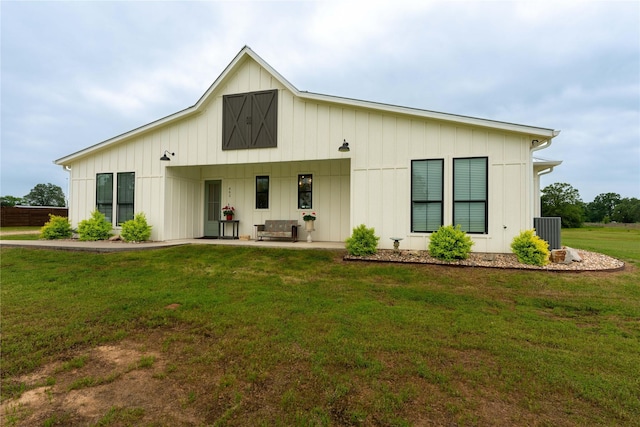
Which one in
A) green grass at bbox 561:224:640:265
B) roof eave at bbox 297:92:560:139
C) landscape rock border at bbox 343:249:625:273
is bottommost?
green grass at bbox 561:224:640:265

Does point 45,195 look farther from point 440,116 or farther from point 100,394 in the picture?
point 100,394

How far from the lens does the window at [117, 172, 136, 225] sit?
11.4 metres

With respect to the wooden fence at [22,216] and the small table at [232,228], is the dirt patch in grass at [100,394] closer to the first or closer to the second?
the small table at [232,228]

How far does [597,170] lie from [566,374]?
5608cm

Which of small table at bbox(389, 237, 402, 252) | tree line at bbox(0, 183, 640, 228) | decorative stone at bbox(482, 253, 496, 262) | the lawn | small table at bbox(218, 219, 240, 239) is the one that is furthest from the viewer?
tree line at bbox(0, 183, 640, 228)

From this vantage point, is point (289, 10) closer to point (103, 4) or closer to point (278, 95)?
point (278, 95)

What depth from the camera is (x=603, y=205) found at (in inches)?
2621

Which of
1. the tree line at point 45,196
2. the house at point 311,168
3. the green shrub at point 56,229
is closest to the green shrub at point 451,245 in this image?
the house at point 311,168

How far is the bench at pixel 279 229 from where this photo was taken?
1068cm

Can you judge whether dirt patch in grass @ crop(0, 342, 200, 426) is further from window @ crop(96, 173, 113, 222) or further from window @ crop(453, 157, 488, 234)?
window @ crop(96, 173, 113, 222)

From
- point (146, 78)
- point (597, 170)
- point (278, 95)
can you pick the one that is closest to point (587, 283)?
point (278, 95)

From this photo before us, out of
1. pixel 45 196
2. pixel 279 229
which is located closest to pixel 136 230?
pixel 279 229

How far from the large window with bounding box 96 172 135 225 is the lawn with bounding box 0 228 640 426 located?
5.24 m

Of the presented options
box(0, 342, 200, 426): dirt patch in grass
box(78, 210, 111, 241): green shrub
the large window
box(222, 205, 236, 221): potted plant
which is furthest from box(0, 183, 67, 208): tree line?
box(0, 342, 200, 426): dirt patch in grass
